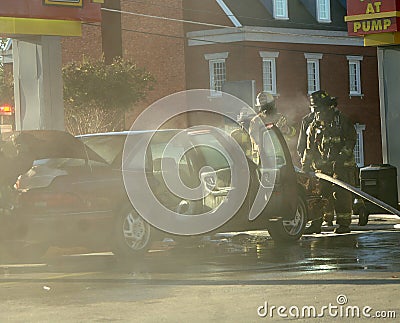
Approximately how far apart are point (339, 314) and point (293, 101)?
3968cm

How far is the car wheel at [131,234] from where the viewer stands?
13.9m

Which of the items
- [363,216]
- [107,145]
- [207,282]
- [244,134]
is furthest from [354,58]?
[207,282]

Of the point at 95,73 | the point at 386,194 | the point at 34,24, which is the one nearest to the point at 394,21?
the point at 386,194

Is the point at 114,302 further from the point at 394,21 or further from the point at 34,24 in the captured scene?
the point at 394,21

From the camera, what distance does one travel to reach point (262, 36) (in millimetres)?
47469

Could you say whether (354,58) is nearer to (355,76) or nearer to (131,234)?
(355,76)

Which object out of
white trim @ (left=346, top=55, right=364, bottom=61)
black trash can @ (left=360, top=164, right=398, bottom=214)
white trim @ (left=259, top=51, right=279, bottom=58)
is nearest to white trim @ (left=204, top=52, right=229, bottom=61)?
white trim @ (left=259, top=51, right=279, bottom=58)

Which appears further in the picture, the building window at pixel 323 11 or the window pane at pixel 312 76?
the building window at pixel 323 11

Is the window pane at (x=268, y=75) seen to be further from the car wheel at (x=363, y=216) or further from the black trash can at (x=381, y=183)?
the car wheel at (x=363, y=216)

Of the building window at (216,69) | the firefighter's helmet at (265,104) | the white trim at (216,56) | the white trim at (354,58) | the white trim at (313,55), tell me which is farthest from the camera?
the white trim at (354,58)

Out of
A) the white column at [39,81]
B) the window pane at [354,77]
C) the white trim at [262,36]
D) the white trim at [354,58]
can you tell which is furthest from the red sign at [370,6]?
Result: the window pane at [354,77]

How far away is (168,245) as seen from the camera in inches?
627

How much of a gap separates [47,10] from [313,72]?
32.3 m

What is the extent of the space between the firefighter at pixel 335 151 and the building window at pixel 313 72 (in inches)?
1266
